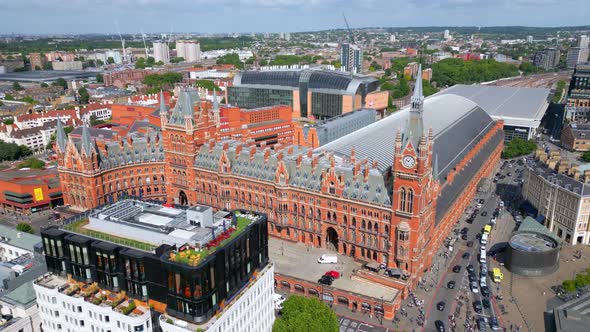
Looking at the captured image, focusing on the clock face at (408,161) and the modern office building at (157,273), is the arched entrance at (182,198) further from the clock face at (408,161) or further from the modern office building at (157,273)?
the clock face at (408,161)

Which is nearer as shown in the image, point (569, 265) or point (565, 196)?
point (569, 265)

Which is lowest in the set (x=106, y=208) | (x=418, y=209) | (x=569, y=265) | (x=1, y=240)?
(x=569, y=265)

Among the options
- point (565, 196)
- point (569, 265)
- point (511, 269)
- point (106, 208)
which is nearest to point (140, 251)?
point (106, 208)

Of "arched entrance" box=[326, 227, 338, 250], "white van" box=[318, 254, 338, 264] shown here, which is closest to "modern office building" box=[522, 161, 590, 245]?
"arched entrance" box=[326, 227, 338, 250]

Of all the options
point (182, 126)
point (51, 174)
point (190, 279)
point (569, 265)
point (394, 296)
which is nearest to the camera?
point (190, 279)

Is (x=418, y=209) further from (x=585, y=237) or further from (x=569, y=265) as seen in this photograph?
(x=585, y=237)

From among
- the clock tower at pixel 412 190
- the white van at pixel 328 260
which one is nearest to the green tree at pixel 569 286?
the clock tower at pixel 412 190

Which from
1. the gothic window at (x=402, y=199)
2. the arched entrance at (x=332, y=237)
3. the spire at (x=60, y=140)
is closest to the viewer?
the gothic window at (x=402, y=199)
